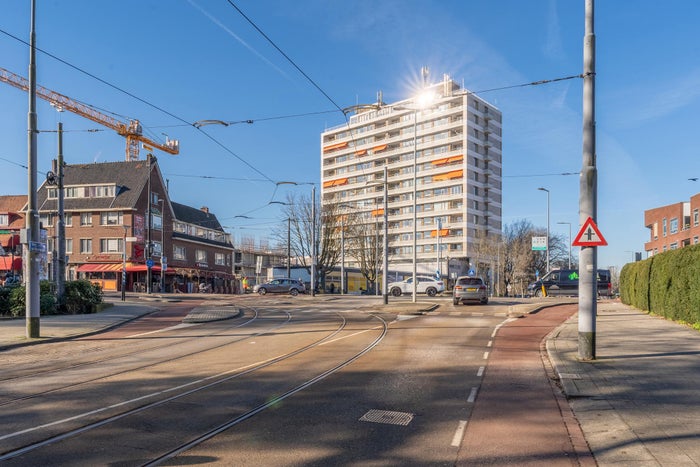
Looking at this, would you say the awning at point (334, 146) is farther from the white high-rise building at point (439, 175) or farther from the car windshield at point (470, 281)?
the car windshield at point (470, 281)

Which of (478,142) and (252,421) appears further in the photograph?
(478,142)

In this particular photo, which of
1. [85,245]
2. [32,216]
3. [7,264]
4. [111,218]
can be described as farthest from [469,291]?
[7,264]

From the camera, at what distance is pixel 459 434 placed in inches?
244

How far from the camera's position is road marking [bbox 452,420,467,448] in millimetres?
5867

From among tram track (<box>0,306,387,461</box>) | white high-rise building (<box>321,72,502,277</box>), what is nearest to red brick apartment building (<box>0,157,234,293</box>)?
white high-rise building (<box>321,72,502,277</box>)

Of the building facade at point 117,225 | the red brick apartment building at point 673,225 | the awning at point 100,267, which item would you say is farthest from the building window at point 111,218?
the red brick apartment building at point 673,225

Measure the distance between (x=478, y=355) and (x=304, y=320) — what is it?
10.4 metres

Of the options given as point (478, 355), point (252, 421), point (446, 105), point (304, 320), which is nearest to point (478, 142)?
point (446, 105)

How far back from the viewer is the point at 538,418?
22.9ft

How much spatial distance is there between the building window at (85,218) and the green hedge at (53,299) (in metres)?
34.9

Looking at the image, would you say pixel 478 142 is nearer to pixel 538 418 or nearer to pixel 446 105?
pixel 446 105

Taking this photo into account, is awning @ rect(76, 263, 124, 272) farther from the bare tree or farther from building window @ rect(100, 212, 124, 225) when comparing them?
the bare tree

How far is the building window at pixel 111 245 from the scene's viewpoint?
55.2m

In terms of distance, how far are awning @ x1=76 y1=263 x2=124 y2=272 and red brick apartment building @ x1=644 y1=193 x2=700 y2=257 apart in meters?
58.1
